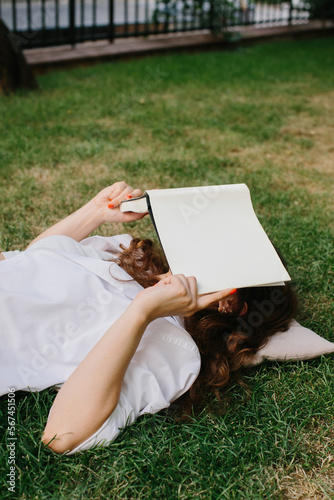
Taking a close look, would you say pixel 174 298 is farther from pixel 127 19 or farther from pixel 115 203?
pixel 127 19

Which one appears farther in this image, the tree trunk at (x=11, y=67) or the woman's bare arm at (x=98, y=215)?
the tree trunk at (x=11, y=67)

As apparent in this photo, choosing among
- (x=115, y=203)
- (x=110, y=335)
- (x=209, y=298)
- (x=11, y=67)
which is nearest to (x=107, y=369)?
(x=110, y=335)

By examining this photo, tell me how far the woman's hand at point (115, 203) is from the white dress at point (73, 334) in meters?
0.33

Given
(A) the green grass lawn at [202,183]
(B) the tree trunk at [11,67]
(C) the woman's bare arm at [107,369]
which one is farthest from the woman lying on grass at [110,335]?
(B) the tree trunk at [11,67]

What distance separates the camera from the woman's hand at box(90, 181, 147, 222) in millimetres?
2000

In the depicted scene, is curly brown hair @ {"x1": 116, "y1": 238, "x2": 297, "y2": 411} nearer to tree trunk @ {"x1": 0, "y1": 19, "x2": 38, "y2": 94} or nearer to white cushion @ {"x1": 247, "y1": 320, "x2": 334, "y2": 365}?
white cushion @ {"x1": 247, "y1": 320, "x2": 334, "y2": 365}

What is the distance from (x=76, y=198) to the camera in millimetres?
3195

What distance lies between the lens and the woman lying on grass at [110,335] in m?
1.47

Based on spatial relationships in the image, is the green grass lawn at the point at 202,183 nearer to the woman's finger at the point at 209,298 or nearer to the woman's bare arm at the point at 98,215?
the woman's finger at the point at 209,298

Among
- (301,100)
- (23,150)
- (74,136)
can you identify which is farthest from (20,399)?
(301,100)

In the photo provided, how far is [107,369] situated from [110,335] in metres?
0.10

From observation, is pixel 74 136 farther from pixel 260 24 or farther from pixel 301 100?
pixel 260 24

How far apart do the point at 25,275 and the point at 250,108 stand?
3.81 metres

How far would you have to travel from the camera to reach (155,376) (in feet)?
5.30
